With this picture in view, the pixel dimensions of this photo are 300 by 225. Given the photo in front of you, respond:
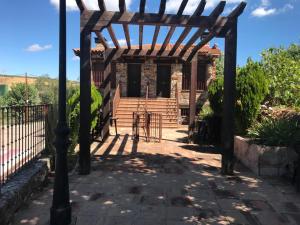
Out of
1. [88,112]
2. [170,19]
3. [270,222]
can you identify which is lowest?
[270,222]

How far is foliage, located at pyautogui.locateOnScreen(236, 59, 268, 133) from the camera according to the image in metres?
7.27

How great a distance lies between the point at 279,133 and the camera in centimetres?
609

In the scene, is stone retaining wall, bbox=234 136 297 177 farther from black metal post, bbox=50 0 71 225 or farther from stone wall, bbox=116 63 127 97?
stone wall, bbox=116 63 127 97

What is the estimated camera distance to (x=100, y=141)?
9648 millimetres

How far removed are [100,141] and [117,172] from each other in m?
3.88

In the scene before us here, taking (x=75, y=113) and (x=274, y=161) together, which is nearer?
(x=274, y=161)

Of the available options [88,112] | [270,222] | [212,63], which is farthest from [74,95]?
[212,63]

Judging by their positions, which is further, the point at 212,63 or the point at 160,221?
the point at 212,63

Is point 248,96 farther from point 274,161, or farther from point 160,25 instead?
point 160,25

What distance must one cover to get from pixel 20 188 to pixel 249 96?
17.8 ft

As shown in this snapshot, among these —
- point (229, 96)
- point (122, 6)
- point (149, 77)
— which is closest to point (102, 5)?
point (122, 6)

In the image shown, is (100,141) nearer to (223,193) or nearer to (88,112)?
(88,112)

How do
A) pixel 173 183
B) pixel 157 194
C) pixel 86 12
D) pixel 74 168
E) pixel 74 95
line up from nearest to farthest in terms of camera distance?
pixel 157 194 → pixel 173 183 → pixel 86 12 → pixel 74 168 → pixel 74 95

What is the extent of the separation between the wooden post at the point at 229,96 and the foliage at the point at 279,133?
0.88m
